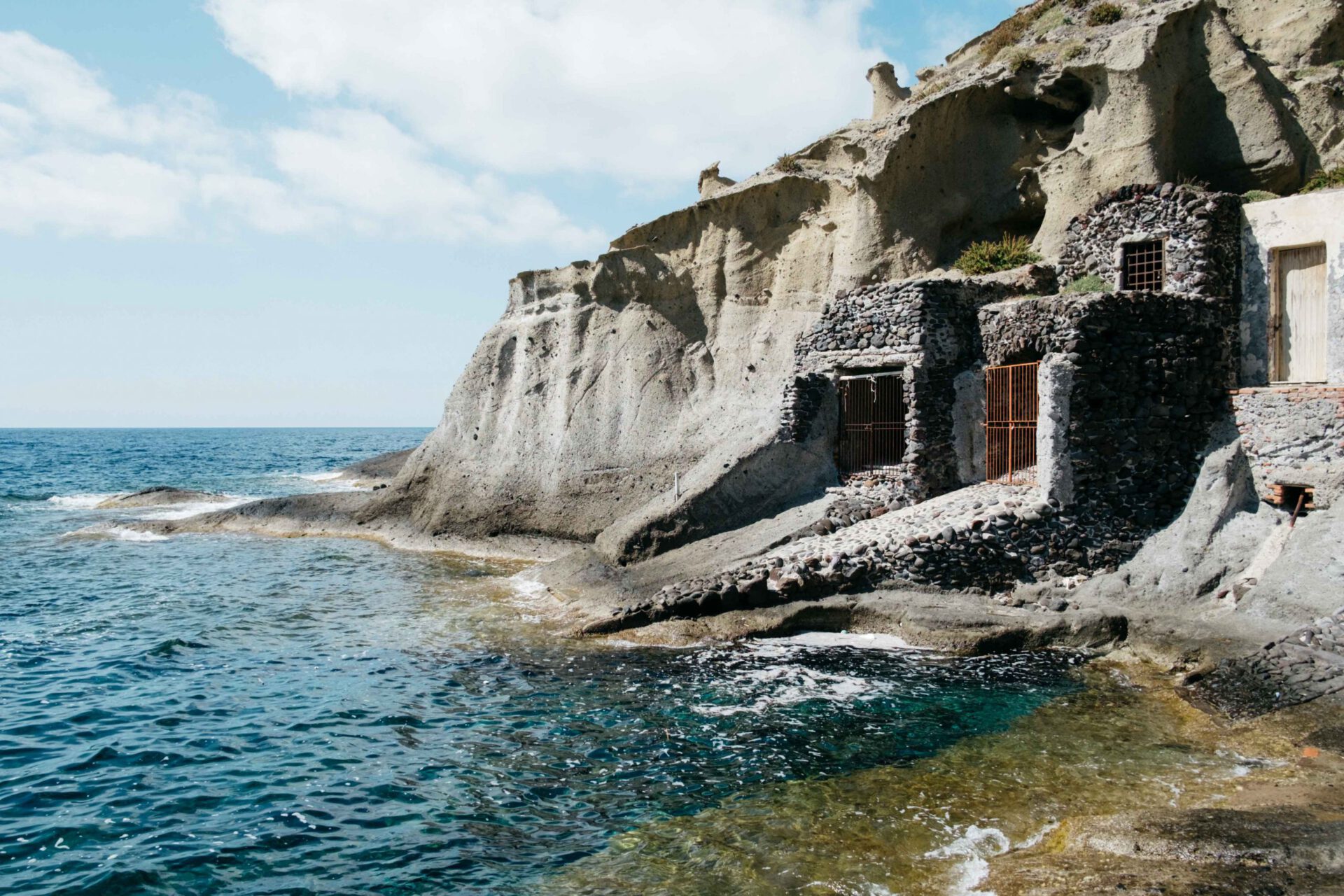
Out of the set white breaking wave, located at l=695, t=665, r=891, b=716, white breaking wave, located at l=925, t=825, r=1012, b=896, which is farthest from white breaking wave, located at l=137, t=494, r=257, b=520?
white breaking wave, located at l=925, t=825, r=1012, b=896

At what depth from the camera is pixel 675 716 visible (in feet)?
42.4

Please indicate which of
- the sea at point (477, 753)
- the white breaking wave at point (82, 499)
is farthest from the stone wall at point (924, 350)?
the white breaking wave at point (82, 499)

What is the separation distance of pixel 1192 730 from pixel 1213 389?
9.15m

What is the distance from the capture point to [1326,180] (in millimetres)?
20844

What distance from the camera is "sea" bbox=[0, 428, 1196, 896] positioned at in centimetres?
902

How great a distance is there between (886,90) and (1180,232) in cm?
1357

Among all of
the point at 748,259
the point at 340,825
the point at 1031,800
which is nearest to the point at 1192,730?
the point at 1031,800

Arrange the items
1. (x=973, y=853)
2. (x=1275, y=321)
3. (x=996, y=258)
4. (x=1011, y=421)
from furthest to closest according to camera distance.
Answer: (x=996, y=258), (x=1011, y=421), (x=1275, y=321), (x=973, y=853)

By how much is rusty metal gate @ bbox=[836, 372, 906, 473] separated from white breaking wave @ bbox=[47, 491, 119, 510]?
3828cm

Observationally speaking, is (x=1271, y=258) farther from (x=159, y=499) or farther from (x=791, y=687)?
(x=159, y=499)

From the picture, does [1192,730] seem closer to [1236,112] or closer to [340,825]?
[340,825]

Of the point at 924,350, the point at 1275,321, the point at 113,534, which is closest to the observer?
the point at 1275,321

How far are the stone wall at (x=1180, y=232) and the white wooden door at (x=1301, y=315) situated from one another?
2.98 feet

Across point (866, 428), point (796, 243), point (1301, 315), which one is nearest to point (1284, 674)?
point (1301, 315)
